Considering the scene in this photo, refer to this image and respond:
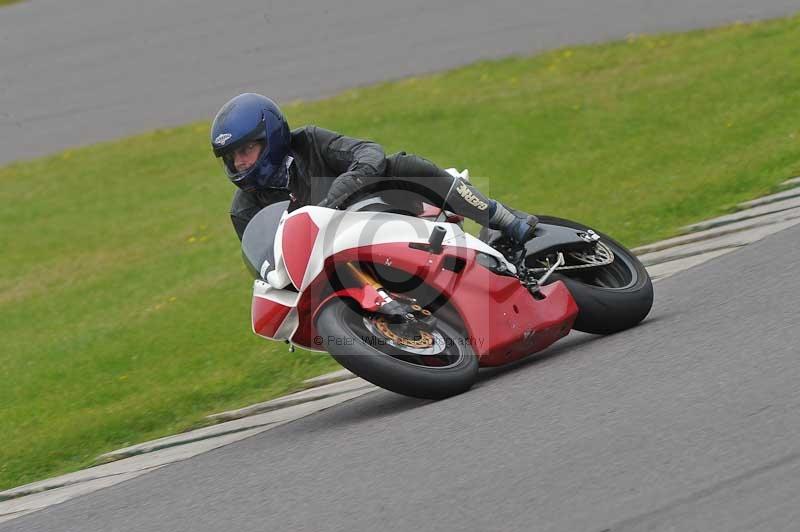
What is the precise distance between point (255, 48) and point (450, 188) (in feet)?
40.0

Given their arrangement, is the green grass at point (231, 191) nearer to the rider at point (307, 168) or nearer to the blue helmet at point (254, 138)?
the rider at point (307, 168)

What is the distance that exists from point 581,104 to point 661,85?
0.87 meters

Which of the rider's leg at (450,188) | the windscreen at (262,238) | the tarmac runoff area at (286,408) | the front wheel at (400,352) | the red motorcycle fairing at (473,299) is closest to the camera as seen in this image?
the front wheel at (400,352)

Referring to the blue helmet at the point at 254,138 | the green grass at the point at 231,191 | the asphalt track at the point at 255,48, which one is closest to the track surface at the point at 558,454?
the blue helmet at the point at 254,138

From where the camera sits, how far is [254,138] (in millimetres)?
5844

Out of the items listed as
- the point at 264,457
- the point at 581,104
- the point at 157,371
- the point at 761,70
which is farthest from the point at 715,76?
the point at 264,457

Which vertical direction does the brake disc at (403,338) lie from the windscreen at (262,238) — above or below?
below

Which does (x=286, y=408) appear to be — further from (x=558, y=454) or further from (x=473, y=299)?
(x=558, y=454)

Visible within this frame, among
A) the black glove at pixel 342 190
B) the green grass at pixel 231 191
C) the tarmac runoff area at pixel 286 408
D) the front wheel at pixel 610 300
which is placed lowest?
the green grass at pixel 231 191

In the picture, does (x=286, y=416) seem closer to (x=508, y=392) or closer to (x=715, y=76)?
(x=508, y=392)

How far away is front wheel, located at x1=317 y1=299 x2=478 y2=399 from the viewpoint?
521cm

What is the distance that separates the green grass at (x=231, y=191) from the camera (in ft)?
24.9

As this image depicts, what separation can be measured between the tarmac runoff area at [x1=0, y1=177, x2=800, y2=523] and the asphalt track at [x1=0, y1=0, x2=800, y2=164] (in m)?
7.61

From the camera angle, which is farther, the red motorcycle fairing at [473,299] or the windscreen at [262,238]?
the windscreen at [262,238]
